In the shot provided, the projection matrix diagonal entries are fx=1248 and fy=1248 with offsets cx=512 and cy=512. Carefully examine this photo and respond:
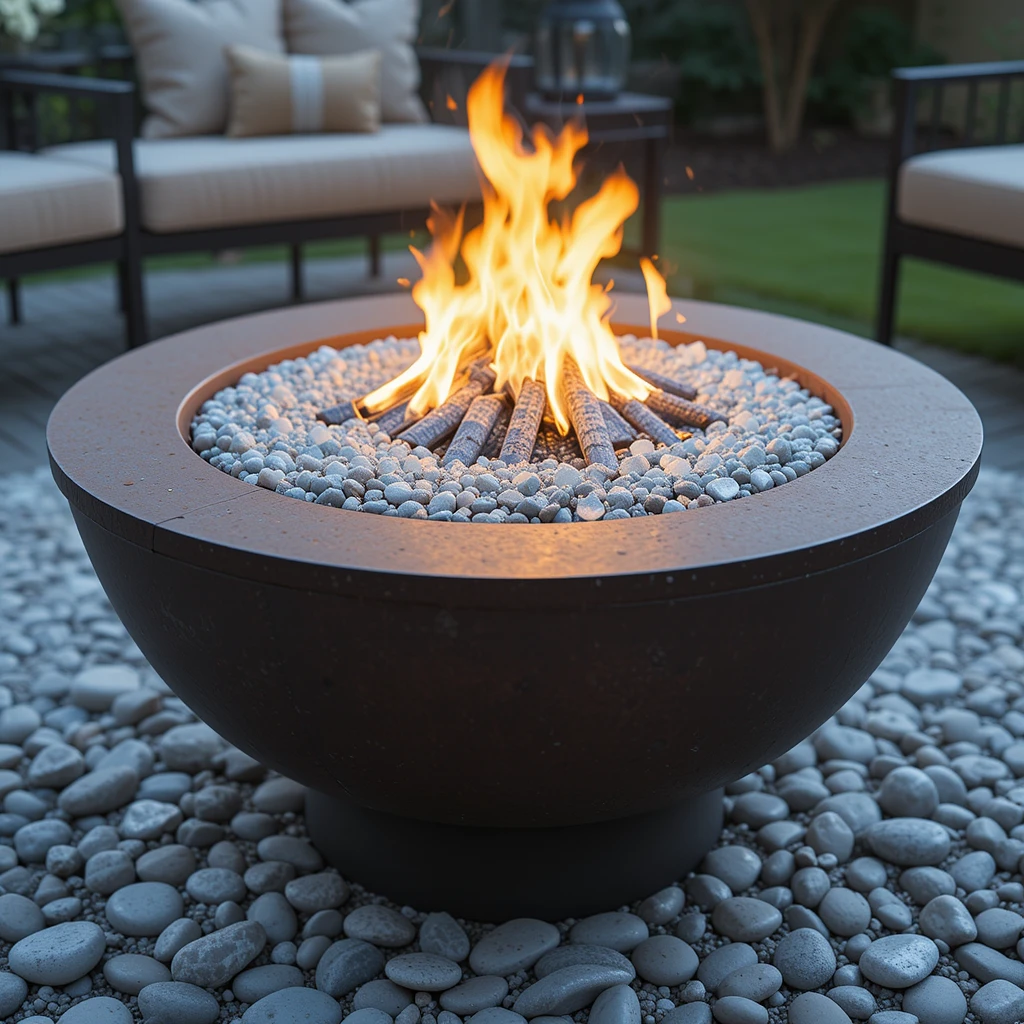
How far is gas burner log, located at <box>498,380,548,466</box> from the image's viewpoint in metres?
1.53

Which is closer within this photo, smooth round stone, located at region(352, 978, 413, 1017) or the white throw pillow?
smooth round stone, located at region(352, 978, 413, 1017)

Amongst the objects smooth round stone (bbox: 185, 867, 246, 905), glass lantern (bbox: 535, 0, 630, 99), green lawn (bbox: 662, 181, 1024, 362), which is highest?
glass lantern (bbox: 535, 0, 630, 99)

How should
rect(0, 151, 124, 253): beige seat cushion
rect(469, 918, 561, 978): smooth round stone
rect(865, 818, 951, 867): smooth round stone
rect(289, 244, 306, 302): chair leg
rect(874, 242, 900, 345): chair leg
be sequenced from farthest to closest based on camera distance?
rect(289, 244, 306, 302): chair leg, rect(874, 242, 900, 345): chair leg, rect(0, 151, 124, 253): beige seat cushion, rect(865, 818, 951, 867): smooth round stone, rect(469, 918, 561, 978): smooth round stone

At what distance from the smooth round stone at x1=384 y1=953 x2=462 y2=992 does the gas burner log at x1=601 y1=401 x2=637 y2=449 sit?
2.15 ft

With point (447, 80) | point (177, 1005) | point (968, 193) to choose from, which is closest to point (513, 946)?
point (177, 1005)

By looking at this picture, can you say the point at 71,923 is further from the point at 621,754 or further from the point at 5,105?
the point at 5,105

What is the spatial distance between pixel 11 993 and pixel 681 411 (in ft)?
3.51

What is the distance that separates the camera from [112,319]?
4117mm

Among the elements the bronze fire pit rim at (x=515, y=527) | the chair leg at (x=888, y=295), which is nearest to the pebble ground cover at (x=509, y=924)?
the bronze fire pit rim at (x=515, y=527)

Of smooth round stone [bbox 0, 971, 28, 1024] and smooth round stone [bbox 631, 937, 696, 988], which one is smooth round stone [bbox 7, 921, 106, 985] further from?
smooth round stone [bbox 631, 937, 696, 988]

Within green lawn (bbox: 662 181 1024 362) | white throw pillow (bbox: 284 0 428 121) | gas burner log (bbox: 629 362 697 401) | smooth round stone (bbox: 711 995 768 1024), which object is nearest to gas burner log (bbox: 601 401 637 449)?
gas burner log (bbox: 629 362 697 401)

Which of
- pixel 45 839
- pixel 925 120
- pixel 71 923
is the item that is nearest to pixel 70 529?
pixel 45 839

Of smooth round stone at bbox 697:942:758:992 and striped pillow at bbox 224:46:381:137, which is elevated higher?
striped pillow at bbox 224:46:381:137

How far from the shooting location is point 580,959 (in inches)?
55.7
